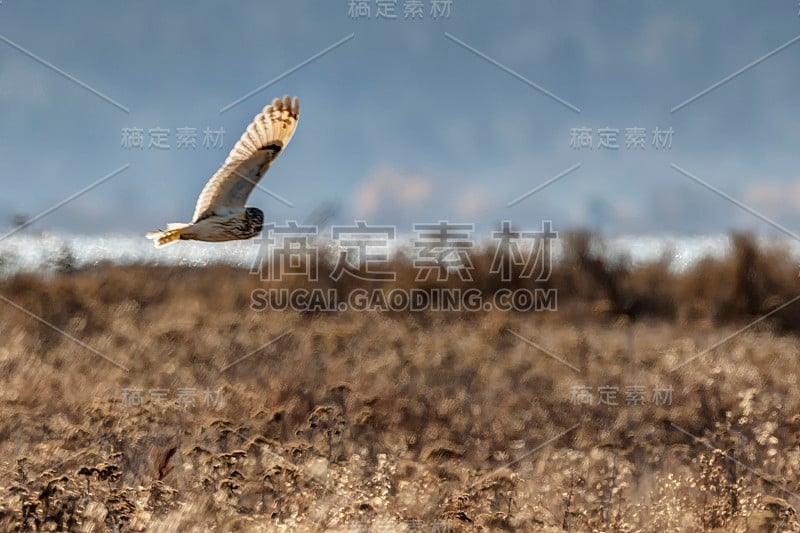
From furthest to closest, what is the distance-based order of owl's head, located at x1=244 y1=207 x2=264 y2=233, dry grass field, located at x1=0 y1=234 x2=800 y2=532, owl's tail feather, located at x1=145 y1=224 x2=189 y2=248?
owl's head, located at x1=244 y1=207 x2=264 y2=233
owl's tail feather, located at x1=145 y1=224 x2=189 y2=248
dry grass field, located at x1=0 y1=234 x2=800 y2=532

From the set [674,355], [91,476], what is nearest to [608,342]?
[674,355]

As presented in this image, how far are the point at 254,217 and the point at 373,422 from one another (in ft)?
5.71

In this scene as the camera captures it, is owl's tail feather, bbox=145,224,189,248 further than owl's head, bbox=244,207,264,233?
No

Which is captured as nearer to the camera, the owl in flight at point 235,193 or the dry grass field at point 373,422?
the dry grass field at point 373,422

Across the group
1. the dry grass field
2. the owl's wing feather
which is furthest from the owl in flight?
the dry grass field

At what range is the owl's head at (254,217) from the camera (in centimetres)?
747

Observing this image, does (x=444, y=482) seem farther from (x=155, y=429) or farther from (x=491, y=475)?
(x=155, y=429)

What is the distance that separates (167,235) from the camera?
740 cm

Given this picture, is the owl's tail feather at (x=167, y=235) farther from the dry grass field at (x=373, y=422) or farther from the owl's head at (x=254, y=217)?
the dry grass field at (x=373, y=422)

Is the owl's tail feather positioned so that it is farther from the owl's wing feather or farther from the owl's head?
the owl's head

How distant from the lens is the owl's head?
747 centimetres

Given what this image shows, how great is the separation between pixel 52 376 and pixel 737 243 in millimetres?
11057

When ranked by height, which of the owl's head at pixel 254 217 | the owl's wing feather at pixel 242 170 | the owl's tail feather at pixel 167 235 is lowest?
the owl's tail feather at pixel 167 235

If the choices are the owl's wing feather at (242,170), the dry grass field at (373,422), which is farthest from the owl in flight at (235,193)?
the dry grass field at (373,422)
